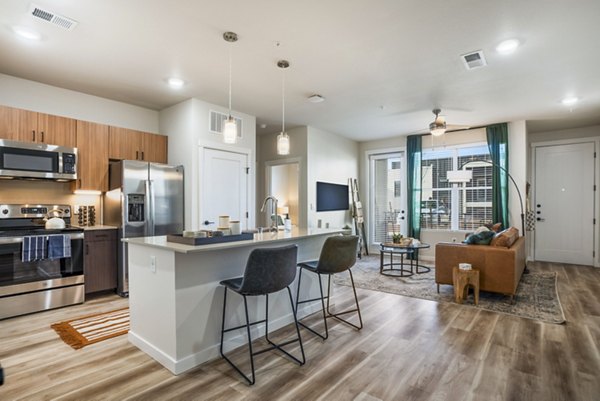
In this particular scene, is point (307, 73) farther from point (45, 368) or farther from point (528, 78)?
point (45, 368)

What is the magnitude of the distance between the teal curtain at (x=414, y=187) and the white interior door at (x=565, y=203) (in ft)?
8.00

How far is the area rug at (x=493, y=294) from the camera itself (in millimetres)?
3604

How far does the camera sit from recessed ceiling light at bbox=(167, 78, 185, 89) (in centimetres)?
394

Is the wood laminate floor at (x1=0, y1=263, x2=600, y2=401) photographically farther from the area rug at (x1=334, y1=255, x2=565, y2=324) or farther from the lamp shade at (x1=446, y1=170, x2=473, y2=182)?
the lamp shade at (x1=446, y1=170, x2=473, y2=182)

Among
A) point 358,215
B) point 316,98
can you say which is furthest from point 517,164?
point 316,98

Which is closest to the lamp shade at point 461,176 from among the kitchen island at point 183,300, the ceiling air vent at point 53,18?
the kitchen island at point 183,300

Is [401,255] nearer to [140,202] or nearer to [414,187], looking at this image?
[414,187]

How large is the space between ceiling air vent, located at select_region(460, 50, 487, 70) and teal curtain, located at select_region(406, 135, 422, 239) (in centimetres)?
357

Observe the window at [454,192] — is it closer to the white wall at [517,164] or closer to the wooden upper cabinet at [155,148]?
the white wall at [517,164]

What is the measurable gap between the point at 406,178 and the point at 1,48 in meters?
6.96

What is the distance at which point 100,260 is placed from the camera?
414 centimetres

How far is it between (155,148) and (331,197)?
371 cm

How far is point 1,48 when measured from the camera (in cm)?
315

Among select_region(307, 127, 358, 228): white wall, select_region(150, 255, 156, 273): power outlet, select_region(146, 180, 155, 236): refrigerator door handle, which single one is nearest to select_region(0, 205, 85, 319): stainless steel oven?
select_region(146, 180, 155, 236): refrigerator door handle
